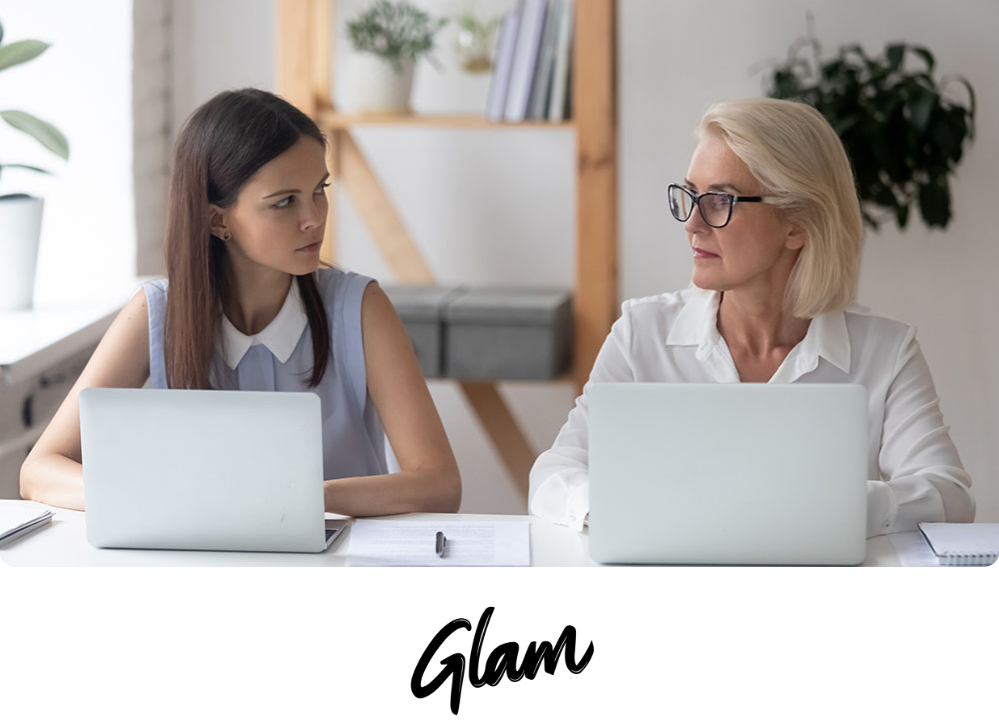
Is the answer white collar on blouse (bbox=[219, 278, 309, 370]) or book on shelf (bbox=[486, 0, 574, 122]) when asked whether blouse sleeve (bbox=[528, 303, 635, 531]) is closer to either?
white collar on blouse (bbox=[219, 278, 309, 370])

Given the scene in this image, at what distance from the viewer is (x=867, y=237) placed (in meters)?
3.29

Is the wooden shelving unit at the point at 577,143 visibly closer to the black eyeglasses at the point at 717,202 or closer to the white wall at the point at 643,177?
the white wall at the point at 643,177

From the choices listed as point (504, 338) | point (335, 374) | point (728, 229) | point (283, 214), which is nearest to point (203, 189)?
point (283, 214)

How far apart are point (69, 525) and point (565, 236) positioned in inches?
88.9

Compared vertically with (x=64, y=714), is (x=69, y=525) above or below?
above

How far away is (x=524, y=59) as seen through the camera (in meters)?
2.96

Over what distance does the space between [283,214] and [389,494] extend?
1.74 feet

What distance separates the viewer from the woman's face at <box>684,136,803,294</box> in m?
1.74

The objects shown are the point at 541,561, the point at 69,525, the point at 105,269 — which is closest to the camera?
the point at 541,561

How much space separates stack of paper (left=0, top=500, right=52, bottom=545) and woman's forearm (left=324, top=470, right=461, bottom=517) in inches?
14.4

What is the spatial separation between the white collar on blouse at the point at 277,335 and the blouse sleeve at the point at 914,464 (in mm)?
960

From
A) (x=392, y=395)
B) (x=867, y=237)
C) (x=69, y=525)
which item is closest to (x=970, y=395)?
(x=867, y=237)

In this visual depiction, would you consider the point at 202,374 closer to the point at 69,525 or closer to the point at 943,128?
the point at 69,525

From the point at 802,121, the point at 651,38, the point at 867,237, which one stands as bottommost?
the point at 867,237
